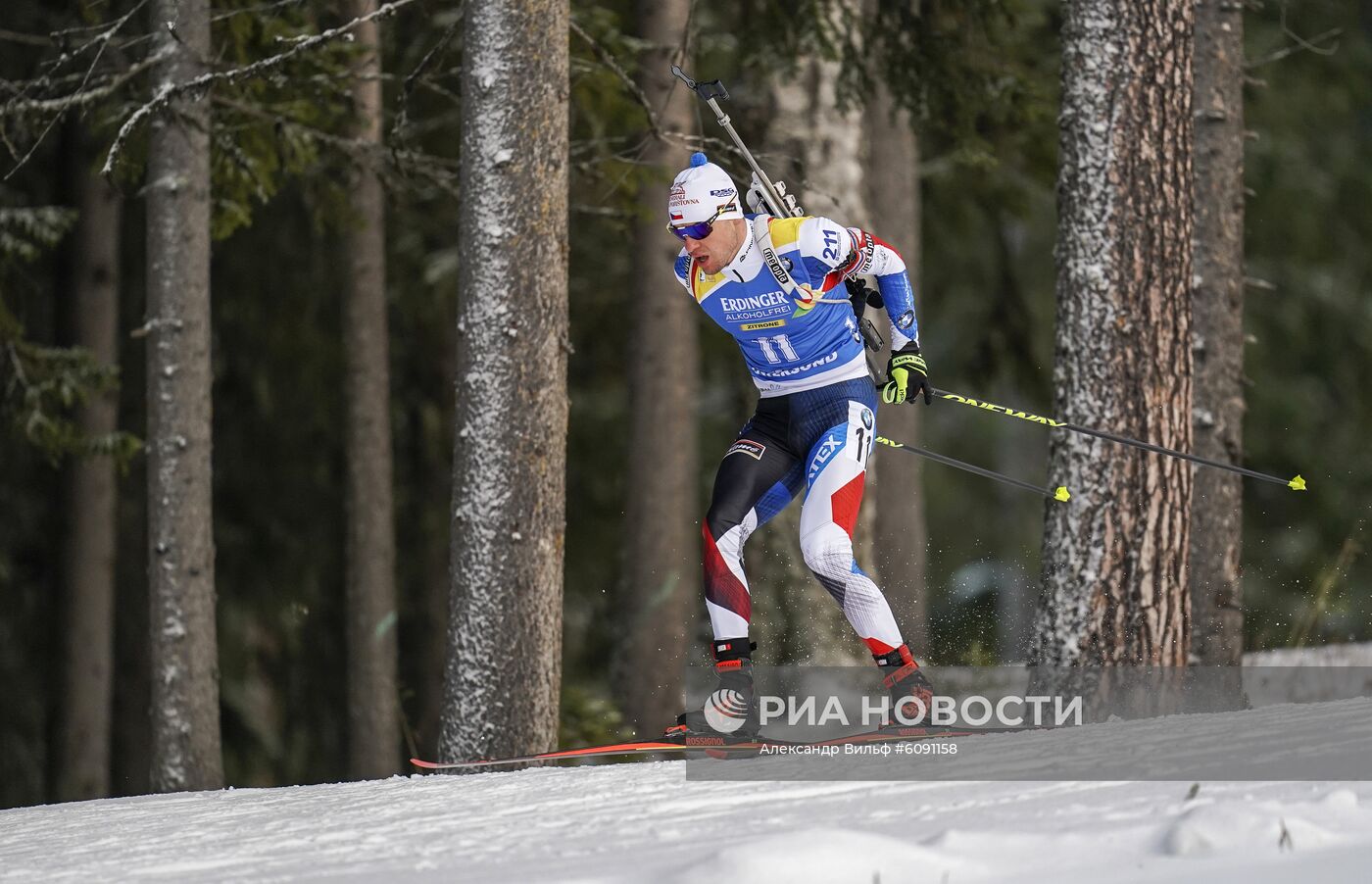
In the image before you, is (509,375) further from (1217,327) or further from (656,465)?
(1217,327)

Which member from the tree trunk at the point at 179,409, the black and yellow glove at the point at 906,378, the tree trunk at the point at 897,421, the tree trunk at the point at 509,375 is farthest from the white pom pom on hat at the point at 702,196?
the tree trunk at the point at 897,421

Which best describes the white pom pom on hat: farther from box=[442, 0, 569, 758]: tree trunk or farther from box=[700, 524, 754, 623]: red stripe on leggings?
box=[700, 524, 754, 623]: red stripe on leggings

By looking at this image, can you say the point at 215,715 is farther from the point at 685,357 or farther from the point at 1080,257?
the point at 1080,257

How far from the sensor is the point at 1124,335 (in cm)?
743

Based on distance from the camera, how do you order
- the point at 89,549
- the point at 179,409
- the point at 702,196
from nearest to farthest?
the point at 702,196 → the point at 179,409 → the point at 89,549

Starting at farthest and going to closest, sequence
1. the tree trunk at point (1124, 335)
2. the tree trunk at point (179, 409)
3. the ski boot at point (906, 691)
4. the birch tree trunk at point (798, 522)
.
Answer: the birch tree trunk at point (798, 522) < the tree trunk at point (179, 409) < the tree trunk at point (1124, 335) < the ski boot at point (906, 691)

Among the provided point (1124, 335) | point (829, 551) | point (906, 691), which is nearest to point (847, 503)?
point (829, 551)

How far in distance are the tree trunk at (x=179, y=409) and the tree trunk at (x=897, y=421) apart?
661 cm

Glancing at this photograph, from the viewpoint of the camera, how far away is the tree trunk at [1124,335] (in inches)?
293

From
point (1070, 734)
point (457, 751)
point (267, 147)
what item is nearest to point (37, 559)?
point (267, 147)

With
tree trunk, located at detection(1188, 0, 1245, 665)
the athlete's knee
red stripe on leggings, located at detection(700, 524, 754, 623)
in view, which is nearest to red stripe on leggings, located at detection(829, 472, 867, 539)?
the athlete's knee

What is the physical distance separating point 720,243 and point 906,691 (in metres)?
2.05

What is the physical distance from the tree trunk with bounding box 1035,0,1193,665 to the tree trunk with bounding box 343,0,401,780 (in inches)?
285

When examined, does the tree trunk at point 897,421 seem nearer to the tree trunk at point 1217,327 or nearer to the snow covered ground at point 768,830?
the tree trunk at point 1217,327
